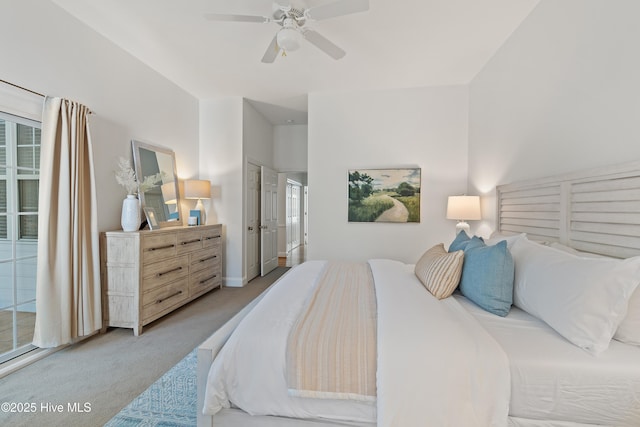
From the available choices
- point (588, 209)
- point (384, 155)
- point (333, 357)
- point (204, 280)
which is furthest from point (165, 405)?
point (384, 155)

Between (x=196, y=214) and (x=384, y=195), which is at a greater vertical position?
(x=384, y=195)

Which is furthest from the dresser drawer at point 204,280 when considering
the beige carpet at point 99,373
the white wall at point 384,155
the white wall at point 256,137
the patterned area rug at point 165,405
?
the white wall at point 256,137

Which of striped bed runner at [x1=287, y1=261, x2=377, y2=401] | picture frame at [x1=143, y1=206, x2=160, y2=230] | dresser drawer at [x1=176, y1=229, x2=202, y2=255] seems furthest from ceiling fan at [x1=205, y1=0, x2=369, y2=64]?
dresser drawer at [x1=176, y1=229, x2=202, y2=255]

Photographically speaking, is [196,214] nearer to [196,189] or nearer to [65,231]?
[196,189]

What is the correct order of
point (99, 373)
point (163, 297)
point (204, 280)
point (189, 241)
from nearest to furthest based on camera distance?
point (99, 373)
point (163, 297)
point (189, 241)
point (204, 280)

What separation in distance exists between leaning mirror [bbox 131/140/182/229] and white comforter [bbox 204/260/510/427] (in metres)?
2.40

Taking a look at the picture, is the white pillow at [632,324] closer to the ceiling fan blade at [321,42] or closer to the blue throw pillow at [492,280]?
the blue throw pillow at [492,280]

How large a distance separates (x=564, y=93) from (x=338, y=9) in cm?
165

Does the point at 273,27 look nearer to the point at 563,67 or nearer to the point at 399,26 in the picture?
the point at 399,26

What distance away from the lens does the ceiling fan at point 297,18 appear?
5.99 feet

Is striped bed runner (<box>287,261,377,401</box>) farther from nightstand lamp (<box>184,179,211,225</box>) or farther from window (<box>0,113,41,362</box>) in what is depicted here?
nightstand lamp (<box>184,179,211,225</box>)

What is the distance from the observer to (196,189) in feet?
12.3

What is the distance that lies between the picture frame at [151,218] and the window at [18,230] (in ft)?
2.90

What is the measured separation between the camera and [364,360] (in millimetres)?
1105
